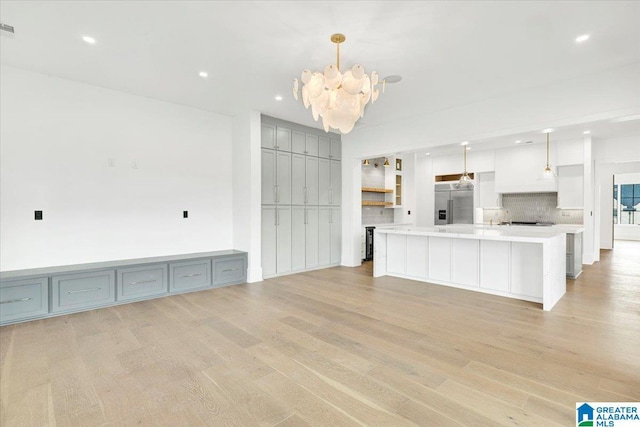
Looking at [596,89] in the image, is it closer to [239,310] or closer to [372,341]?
[372,341]

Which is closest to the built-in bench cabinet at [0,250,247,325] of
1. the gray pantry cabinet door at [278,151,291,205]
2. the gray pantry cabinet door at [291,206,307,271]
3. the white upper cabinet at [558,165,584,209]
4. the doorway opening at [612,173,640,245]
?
the gray pantry cabinet door at [291,206,307,271]

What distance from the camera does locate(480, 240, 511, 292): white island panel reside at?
14.0 ft

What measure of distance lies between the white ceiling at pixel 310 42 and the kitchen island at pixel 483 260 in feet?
6.63

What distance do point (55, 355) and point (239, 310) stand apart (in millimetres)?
1688

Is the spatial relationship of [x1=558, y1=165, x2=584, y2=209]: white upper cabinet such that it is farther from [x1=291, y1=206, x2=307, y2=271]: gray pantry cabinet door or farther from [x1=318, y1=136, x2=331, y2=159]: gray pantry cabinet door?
[x1=291, y1=206, x2=307, y2=271]: gray pantry cabinet door

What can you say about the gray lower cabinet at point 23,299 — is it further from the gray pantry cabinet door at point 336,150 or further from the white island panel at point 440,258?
the white island panel at point 440,258

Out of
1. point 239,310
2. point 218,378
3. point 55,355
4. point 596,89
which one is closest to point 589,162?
point 596,89

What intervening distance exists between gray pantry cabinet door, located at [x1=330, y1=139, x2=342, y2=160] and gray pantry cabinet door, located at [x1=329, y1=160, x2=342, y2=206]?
11cm

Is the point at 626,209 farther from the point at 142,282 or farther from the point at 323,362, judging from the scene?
the point at 142,282

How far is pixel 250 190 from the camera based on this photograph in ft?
16.9

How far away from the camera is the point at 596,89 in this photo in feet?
12.3

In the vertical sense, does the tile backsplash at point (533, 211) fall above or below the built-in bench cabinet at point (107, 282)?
above

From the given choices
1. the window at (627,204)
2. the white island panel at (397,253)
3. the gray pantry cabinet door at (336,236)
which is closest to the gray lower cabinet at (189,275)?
the gray pantry cabinet door at (336,236)

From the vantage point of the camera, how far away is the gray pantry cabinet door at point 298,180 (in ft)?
19.3
